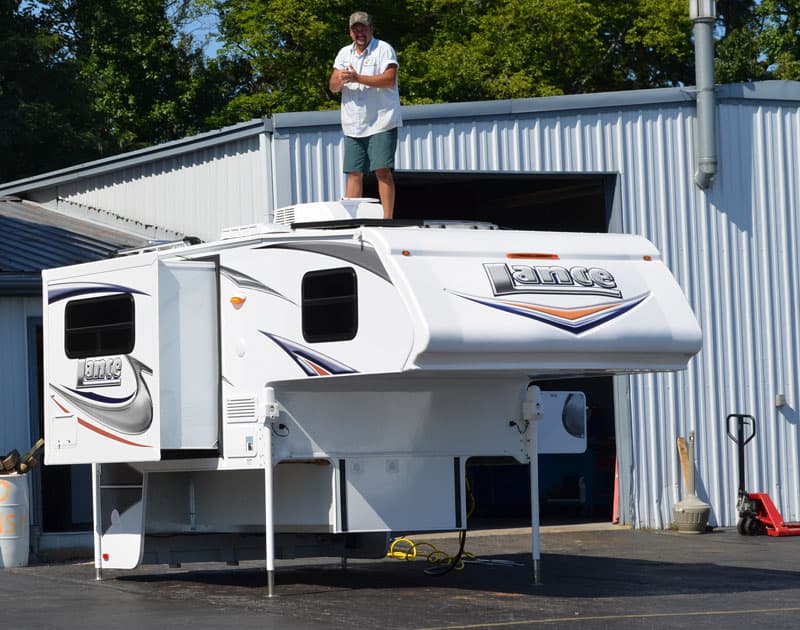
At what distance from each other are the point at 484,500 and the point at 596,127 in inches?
288

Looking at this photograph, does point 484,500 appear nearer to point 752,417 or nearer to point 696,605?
point 752,417

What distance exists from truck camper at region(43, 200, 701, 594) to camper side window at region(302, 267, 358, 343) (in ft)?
0.05

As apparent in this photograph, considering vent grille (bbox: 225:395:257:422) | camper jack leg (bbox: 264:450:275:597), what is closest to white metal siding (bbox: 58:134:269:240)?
vent grille (bbox: 225:395:257:422)

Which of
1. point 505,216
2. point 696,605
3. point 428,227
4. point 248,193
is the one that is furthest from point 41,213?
point 696,605

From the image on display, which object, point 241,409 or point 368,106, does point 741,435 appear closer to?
point 368,106

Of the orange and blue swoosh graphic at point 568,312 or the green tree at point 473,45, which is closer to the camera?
the orange and blue swoosh graphic at point 568,312

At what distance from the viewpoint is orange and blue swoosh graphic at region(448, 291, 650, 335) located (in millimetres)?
11922

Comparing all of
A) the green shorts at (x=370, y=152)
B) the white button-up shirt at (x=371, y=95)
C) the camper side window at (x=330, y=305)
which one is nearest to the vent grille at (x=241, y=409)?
the camper side window at (x=330, y=305)

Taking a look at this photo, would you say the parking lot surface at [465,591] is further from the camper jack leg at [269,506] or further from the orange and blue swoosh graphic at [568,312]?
the orange and blue swoosh graphic at [568,312]

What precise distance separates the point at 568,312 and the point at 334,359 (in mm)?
1841

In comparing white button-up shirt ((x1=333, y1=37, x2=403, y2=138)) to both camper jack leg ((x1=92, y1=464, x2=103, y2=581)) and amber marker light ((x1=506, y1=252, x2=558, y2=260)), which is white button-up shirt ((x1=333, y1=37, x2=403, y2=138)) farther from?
camper jack leg ((x1=92, y1=464, x2=103, y2=581))

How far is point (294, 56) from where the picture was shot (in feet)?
129

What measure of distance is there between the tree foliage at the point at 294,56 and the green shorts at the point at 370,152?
22.8 meters

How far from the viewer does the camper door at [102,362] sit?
43.1ft
